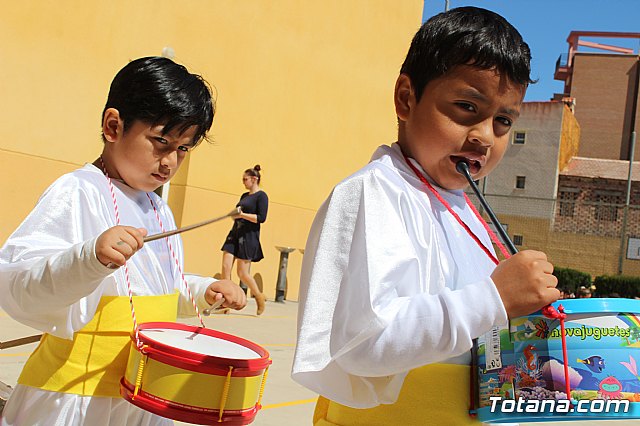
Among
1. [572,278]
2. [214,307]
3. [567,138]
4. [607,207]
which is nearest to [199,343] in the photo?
[214,307]

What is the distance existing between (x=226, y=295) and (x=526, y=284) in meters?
1.30

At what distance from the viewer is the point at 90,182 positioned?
216 centimetres

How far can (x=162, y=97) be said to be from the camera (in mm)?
2266

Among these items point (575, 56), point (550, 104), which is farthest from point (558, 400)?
point (575, 56)

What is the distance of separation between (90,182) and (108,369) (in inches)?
20.9

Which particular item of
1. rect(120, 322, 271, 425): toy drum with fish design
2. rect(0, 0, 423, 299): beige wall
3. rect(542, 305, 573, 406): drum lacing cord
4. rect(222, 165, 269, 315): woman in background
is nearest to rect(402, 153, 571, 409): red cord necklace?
rect(542, 305, 573, 406): drum lacing cord

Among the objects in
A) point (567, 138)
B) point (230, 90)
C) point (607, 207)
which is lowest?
point (230, 90)

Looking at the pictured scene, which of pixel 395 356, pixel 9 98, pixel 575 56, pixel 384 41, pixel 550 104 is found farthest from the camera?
pixel 575 56

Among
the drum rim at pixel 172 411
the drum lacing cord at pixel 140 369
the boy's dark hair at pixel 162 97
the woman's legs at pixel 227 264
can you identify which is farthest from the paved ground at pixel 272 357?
the boy's dark hair at pixel 162 97

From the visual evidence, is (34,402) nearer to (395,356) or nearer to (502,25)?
(395,356)

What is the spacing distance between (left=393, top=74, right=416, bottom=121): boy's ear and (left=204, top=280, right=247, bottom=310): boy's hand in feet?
3.19

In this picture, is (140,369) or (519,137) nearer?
(140,369)

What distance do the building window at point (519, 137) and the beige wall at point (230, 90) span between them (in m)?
19.7

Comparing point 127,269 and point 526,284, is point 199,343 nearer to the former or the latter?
point 127,269
